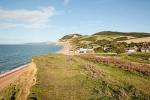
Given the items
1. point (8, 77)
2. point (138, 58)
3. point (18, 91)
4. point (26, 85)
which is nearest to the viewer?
point (18, 91)

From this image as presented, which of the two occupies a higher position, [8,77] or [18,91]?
[18,91]

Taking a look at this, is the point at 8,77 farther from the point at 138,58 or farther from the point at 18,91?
the point at 138,58

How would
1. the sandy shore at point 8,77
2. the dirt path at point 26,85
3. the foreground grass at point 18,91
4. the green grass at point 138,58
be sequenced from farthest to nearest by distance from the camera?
1. the green grass at point 138,58
2. the sandy shore at point 8,77
3. the foreground grass at point 18,91
4. the dirt path at point 26,85

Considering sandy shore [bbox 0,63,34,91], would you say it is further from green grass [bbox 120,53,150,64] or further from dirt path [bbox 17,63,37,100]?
green grass [bbox 120,53,150,64]

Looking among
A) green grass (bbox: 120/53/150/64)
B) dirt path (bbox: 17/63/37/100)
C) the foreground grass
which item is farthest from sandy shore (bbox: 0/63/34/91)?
green grass (bbox: 120/53/150/64)

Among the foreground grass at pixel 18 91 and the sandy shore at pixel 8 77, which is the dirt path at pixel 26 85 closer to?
the foreground grass at pixel 18 91

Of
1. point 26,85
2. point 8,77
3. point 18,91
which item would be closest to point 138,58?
point 8,77

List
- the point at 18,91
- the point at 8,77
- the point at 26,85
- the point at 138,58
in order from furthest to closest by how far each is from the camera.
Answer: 1. the point at 138,58
2. the point at 8,77
3. the point at 26,85
4. the point at 18,91

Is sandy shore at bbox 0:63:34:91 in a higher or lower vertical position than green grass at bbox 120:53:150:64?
lower

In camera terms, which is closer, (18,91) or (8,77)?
(18,91)

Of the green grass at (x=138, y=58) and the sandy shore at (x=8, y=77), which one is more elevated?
the green grass at (x=138, y=58)

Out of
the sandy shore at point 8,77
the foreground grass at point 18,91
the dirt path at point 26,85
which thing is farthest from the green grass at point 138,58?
the foreground grass at point 18,91

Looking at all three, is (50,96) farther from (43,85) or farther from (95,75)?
(95,75)
